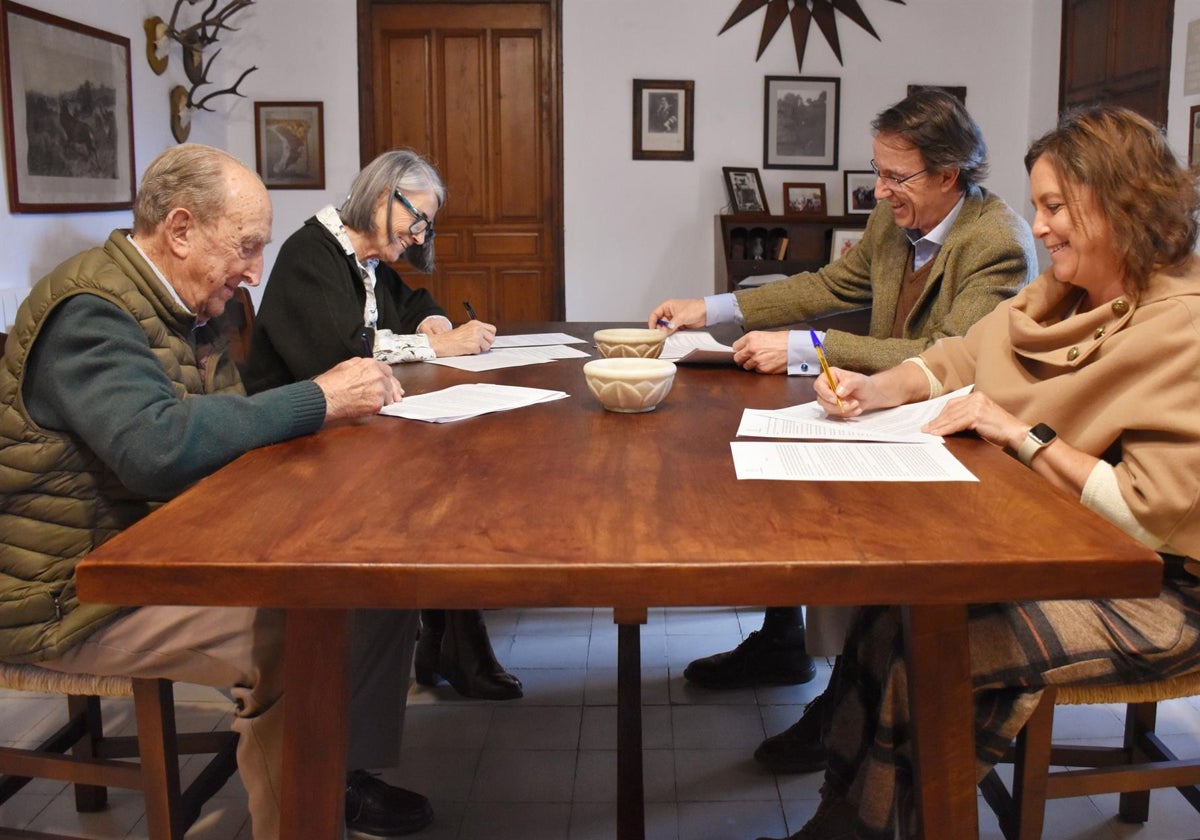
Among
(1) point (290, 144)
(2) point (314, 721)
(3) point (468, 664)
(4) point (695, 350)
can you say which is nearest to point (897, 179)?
(4) point (695, 350)

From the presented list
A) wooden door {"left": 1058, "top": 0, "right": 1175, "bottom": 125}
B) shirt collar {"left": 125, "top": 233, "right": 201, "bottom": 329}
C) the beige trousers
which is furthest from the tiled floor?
wooden door {"left": 1058, "top": 0, "right": 1175, "bottom": 125}

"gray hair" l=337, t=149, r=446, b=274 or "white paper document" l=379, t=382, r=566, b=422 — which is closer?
"white paper document" l=379, t=382, r=566, b=422

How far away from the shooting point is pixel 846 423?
1.72m

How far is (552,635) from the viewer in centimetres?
302

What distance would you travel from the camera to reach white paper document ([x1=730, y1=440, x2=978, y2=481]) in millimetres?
1376

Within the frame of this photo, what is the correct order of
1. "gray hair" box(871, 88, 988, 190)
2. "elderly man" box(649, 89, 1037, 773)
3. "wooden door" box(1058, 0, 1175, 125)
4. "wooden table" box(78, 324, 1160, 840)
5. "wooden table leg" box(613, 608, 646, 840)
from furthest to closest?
1. "wooden door" box(1058, 0, 1175, 125)
2. "gray hair" box(871, 88, 988, 190)
3. "elderly man" box(649, 89, 1037, 773)
4. "wooden table leg" box(613, 608, 646, 840)
5. "wooden table" box(78, 324, 1160, 840)

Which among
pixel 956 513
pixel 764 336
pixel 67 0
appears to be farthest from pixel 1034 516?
pixel 67 0

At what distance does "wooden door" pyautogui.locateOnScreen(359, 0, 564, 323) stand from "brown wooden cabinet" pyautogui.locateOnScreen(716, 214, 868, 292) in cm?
101

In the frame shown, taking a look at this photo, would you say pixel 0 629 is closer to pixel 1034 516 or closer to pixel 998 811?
pixel 1034 516

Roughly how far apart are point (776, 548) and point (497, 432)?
69 centimetres

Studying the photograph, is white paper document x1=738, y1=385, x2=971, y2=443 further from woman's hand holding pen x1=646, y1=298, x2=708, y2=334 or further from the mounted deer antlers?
the mounted deer antlers

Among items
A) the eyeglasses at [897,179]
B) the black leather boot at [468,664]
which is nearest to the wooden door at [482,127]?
the black leather boot at [468,664]

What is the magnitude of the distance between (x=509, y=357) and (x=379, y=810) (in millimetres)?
1071

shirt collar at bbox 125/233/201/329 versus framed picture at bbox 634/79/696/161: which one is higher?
framed picture at bbox 634/79/696/161
